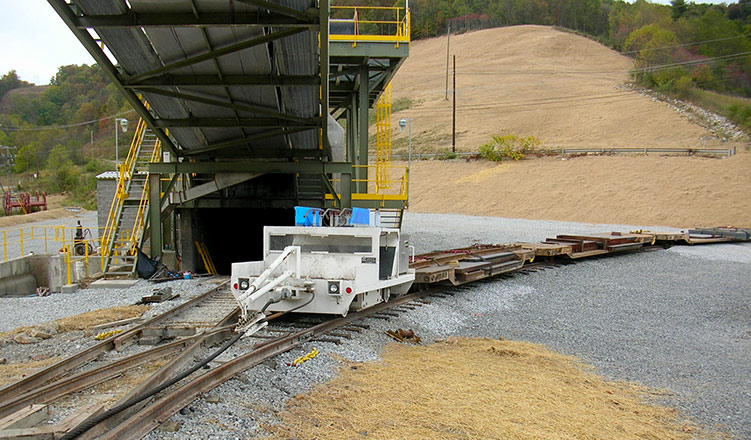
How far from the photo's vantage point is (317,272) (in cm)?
820

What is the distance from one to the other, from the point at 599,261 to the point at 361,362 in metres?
13.7

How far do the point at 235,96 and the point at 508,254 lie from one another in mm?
8391

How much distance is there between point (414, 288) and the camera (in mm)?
12016

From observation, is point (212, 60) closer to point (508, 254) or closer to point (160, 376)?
point (160, 376)

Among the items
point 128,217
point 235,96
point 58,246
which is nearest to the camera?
point 235,96

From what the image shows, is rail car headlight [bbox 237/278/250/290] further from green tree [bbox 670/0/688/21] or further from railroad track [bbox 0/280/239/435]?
green tree [bbox 670/0/688/21]

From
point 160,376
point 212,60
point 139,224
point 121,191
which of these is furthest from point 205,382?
point 121,191

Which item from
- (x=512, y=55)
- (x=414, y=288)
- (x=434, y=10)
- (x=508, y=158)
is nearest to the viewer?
(x=414, y=288)

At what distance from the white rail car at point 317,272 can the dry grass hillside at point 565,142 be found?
31.9m

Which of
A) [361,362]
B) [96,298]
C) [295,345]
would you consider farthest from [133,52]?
[361,362]

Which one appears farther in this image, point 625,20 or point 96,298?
point 625,20

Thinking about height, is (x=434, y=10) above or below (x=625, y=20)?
above

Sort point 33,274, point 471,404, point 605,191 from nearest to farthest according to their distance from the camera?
point 471,404
point 33,274
point 605,191

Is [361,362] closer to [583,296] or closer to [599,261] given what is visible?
[583,296]
